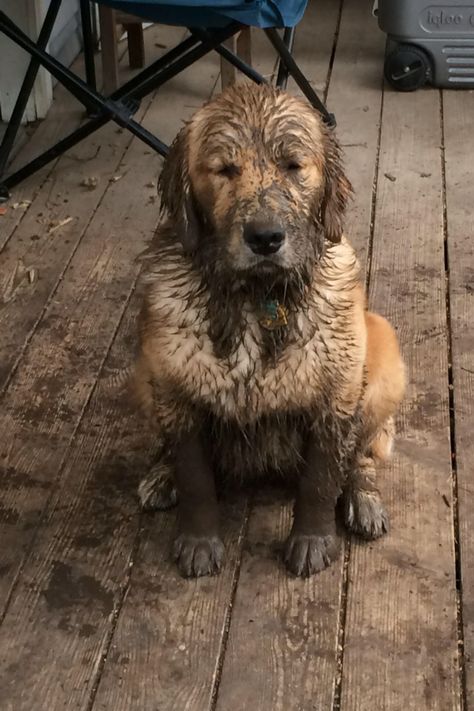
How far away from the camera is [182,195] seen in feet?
6.86

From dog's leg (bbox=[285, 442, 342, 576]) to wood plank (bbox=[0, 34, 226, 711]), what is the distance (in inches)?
6.4

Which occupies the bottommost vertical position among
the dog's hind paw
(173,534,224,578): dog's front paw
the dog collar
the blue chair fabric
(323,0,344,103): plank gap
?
(323,0,344,103): plank gap

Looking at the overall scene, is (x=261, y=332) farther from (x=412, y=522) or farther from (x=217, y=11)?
(x=217, y=11)

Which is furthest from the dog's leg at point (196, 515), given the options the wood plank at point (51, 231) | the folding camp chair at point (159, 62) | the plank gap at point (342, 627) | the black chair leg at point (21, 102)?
the black chair leg at point (21, 102)

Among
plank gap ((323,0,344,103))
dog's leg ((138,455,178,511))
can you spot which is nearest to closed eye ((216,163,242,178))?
dog's leg ((138,455,178,511))

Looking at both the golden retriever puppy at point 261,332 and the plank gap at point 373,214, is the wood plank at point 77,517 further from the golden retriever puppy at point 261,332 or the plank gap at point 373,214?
the plank gap at point 373,214

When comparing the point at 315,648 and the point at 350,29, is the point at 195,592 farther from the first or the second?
the point at 350,29

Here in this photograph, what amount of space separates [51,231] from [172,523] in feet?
5.34

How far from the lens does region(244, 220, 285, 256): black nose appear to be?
1935mm

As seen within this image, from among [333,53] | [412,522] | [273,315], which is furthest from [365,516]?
[333,53]

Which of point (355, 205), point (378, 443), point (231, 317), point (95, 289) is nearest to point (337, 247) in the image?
point (231, 317)

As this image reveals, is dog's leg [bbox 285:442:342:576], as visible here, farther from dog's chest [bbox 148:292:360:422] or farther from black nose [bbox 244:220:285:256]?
black nose [bbox 244:220:285:256]

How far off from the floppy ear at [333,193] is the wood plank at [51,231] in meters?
1.24

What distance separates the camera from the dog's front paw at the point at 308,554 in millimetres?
2312
